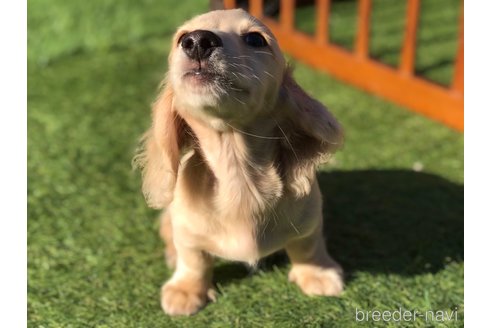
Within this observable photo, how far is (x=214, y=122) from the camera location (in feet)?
4.47

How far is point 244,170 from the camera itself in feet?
4.85

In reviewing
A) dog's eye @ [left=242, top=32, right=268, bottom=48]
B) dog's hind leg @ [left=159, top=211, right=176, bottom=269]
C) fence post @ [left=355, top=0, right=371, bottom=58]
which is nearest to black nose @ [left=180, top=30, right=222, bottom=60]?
dog's eye @ [left=242, top=32, right=268, bottom=48]

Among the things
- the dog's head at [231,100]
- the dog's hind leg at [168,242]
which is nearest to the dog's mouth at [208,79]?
the dog's head at [231,100]

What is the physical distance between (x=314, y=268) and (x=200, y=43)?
0.83 metres

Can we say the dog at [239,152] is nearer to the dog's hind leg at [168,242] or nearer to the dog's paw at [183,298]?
the dog's paw at [183,298]

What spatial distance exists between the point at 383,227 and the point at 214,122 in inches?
36.5

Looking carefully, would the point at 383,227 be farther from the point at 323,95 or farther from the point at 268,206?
the point at 323,95

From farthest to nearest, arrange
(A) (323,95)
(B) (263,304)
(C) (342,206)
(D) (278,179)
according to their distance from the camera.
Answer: (A) (323,95) → (C) (342,206) → (B) (263,304) → (D) (278,179)

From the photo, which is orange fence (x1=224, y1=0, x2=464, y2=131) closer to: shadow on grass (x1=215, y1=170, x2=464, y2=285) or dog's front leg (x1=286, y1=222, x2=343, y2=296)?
shadow on grass (x1=215, y1=170, x2=464, y2=285)

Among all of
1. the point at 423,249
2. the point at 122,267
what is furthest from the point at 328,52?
the point at 122,267

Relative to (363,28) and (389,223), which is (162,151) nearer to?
(389,223)

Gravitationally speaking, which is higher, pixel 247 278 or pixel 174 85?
pixel 174 85

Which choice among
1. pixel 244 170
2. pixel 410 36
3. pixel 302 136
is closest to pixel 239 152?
pixel 244 170

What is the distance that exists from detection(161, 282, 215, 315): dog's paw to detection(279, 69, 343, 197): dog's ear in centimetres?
45
